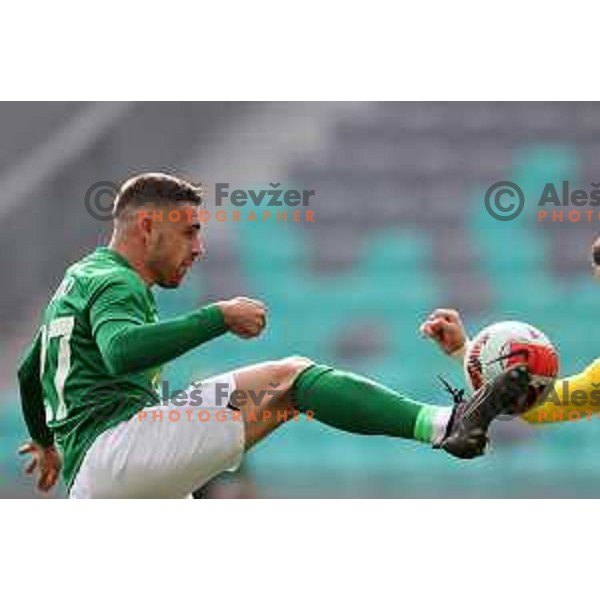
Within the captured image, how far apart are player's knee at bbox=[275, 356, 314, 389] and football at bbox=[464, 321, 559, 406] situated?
0.56 meters

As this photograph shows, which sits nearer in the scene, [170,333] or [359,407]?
[170,333]

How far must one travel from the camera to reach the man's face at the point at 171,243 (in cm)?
491

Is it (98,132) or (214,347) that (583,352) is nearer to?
(214,347)

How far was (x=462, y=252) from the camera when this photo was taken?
903 centimetres

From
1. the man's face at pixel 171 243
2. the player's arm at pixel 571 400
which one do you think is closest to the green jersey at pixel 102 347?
the man's face at pixel 171 243

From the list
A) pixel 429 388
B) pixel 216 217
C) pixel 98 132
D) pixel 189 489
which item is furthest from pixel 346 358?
pixel 189 489

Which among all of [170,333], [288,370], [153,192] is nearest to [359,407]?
[288,370]

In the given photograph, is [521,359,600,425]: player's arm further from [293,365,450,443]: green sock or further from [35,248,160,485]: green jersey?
[35,248,160,485]: green jersey

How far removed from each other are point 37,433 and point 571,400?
6.16ft

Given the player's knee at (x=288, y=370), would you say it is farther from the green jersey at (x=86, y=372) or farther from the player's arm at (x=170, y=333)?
the green jersey at (x=86, y=372)

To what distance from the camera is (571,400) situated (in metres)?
5.38

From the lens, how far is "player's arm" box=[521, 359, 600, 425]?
5336 millimetres

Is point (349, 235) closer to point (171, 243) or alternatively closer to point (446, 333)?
point (446, 333)

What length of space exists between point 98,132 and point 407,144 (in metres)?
1.88
